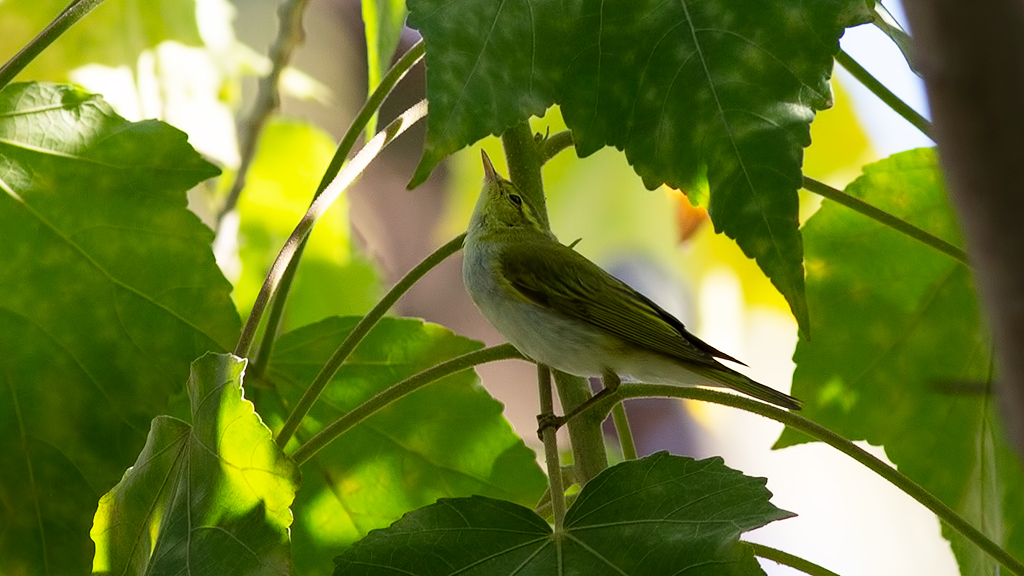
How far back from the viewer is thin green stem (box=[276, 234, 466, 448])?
75 cm

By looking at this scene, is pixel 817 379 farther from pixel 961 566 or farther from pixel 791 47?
pixel 791 47

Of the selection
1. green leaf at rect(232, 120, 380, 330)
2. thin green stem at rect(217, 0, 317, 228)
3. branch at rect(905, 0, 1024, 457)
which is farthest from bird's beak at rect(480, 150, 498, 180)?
branch at rect(905, 0, 1024, 457)

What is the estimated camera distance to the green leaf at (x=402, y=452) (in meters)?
0.90

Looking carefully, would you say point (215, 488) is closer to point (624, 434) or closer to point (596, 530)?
point (596, 530)

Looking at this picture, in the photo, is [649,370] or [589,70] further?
[649,370]

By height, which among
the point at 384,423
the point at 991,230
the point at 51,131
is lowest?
the point at 991,230

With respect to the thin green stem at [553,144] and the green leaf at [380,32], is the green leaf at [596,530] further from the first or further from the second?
the green leaf at [380,32]

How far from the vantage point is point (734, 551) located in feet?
2.01

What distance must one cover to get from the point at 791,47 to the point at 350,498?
530mm

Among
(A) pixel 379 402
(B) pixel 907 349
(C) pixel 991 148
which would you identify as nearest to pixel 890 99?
(B) pixel 907 349

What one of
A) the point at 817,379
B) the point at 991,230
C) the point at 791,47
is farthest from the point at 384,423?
the point at 991,230

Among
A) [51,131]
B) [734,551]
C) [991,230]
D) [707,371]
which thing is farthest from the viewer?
[707,371]

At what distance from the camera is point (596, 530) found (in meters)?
0.69

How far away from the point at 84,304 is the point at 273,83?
551mm
